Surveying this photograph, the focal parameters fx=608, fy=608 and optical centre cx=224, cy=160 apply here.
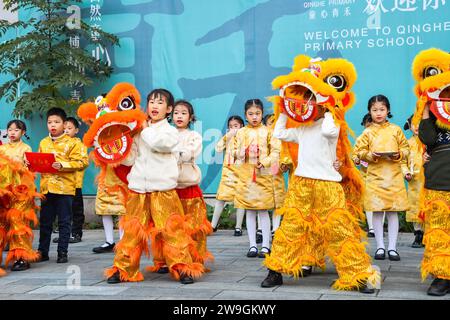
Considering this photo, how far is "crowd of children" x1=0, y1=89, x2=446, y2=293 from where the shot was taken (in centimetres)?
491

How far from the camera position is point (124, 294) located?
4.72 m

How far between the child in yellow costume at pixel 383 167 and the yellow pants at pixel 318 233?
1.60m

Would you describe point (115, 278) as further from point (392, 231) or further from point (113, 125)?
point (392, 231)

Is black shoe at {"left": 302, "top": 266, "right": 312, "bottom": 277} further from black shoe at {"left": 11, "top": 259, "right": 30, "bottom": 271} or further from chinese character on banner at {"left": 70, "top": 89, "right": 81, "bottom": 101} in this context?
chinese character on banner at {"left": 70, "top": 89, "right": 81, "bottom": 101}

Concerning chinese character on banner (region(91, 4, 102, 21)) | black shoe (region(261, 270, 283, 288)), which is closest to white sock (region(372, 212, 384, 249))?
black shoe (region(261, 270, 283, 288))

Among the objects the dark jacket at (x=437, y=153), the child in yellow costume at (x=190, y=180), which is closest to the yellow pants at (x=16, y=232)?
the child in yellow costume at (x=190, y=180)

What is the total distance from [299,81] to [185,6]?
553 centimetres

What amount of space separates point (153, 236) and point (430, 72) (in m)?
2.64

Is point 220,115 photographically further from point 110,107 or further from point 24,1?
point 110,107

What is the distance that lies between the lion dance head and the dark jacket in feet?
7.68

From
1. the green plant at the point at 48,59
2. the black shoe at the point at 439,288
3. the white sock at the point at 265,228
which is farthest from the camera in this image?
the green plant at the point at 48,59

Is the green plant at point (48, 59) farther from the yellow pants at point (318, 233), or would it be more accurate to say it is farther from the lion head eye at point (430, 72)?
the lion head eye at point (430, 72)

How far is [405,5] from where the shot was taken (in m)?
8.73

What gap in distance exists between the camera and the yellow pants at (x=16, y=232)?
6.18 m
